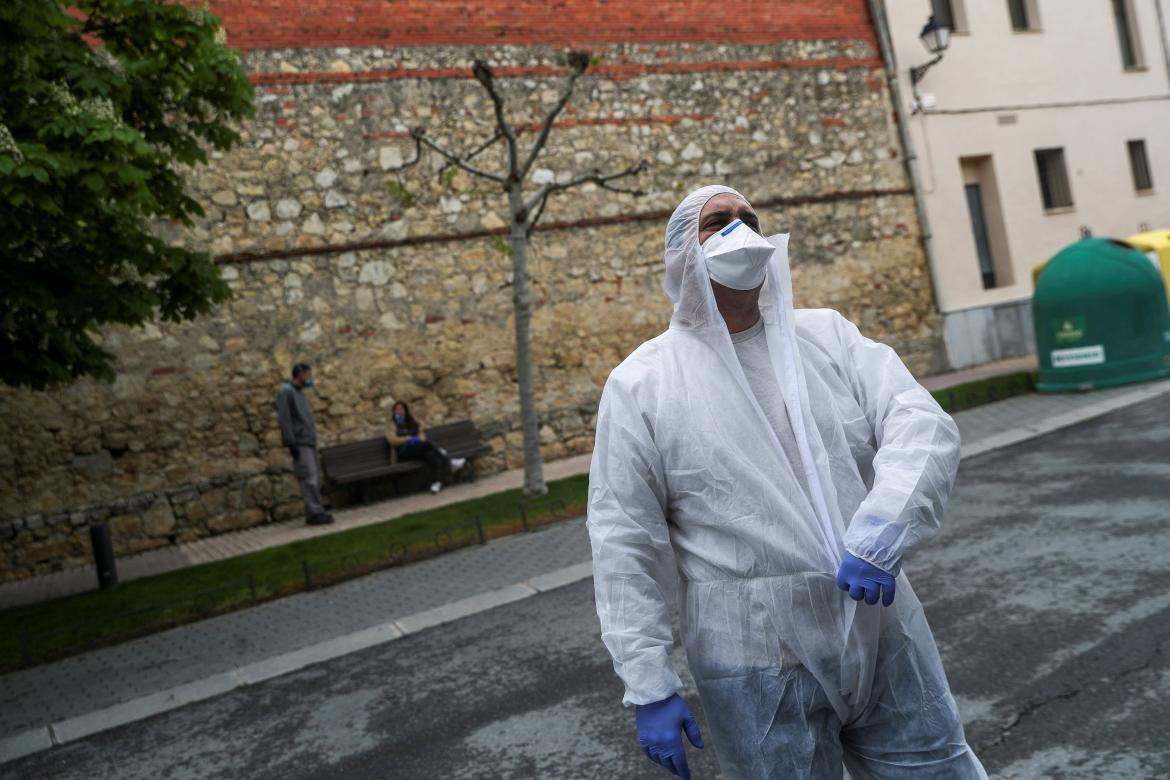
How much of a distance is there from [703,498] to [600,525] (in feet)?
0.81

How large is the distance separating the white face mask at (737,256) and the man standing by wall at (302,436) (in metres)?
9.73

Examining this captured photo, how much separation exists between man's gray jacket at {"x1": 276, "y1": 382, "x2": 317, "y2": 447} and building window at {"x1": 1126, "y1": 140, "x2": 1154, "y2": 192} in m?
18.6

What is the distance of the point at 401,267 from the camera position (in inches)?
531

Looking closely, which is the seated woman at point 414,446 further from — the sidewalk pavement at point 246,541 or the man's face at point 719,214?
the man's face at point 719,214

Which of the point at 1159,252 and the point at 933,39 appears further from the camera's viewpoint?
the point at 933,39

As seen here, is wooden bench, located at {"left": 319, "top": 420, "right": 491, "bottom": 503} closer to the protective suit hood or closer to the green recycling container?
the green recycling container

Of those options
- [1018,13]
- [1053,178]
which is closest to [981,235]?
[1053,178]

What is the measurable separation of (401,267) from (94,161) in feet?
23.7

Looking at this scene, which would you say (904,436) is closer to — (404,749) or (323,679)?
(404,749)

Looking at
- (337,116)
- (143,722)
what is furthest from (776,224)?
(143,722)

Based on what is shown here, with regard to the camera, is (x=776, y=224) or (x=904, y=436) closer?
(x=904, y=436)

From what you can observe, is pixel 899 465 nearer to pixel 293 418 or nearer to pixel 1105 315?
pixel 293 418

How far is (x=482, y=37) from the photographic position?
562 inches

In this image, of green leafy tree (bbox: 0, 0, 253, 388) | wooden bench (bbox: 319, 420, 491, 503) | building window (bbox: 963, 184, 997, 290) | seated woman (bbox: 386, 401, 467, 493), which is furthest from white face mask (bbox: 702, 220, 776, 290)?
building window (bbox: 963, 184, 997, 290)
